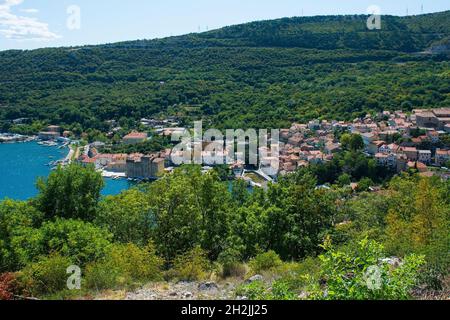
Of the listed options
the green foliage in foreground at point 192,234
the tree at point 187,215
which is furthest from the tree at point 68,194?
the tree at point 187,215

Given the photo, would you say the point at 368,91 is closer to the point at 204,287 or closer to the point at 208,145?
the point at 208,145

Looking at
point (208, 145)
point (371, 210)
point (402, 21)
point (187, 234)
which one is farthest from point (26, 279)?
point (402, 21)

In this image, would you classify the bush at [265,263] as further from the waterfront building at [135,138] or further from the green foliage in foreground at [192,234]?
the waterfront building at [135,138]

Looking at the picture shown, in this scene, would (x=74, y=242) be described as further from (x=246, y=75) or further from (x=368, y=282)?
(x=246, y=75)

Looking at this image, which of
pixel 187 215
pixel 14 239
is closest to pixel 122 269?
pixel 14 239

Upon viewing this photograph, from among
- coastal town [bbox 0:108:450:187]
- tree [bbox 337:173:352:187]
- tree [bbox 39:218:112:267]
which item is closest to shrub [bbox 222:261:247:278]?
tree [bbox 39:218:112:267]

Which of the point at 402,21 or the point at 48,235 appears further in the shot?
the point at 402,21
